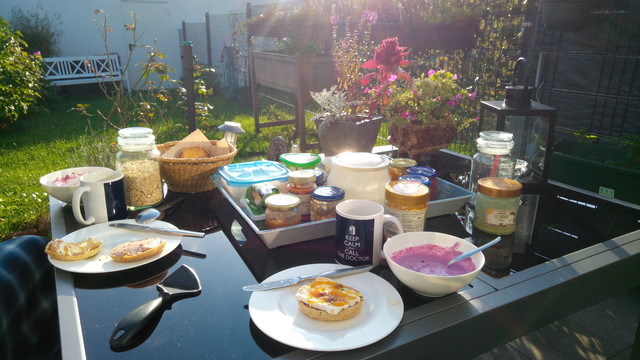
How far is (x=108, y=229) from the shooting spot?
1.28 meters

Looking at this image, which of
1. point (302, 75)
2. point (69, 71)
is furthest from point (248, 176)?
point (69, 71)

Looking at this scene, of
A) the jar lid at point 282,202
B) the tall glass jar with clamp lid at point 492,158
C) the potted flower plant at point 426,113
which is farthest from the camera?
the potted flower plant at point 426,113

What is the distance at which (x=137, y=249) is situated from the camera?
1122mm

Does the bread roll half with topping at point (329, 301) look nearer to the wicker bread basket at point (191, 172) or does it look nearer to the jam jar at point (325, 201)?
the jam jar at point (325, 201)

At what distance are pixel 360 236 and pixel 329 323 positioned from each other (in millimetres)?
258

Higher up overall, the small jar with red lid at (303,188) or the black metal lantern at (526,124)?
the black metal lantern at (526,124)

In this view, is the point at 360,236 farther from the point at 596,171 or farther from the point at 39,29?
the point at 39,29

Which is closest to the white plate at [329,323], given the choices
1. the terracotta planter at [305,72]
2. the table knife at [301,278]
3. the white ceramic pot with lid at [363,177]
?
the table knife at [301,278]

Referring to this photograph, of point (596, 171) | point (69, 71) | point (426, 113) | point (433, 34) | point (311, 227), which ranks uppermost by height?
point (433, 34)

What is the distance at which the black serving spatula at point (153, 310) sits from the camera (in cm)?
83

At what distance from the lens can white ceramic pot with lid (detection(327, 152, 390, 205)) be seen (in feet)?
4.05

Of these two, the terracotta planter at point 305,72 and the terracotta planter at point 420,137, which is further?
the terracotta planter at point 305,72

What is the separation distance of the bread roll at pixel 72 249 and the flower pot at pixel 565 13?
3.54 m

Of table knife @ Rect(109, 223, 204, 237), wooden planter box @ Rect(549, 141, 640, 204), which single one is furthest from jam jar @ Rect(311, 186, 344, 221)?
wooden planter box @ Rect(549, 141, 640, 204)
